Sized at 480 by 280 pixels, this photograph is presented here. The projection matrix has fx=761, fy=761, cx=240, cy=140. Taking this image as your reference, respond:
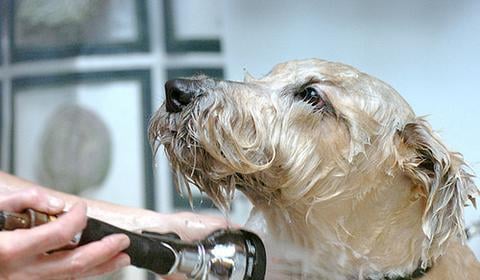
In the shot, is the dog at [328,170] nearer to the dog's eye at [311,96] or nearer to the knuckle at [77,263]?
the dog's eye at [311,96]

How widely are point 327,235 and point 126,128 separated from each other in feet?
3.67

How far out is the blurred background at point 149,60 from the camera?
204 cm

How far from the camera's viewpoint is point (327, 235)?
117cm

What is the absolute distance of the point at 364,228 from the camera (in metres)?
1.17

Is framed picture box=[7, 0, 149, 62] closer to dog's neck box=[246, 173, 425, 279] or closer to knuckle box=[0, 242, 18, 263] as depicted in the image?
dog's neck box=[246, 173, 425, 279]

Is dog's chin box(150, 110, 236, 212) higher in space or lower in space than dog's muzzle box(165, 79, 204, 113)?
lower

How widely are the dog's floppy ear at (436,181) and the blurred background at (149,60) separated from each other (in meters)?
0.90

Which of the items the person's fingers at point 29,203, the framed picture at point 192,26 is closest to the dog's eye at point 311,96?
the person's fingers at point 29,203

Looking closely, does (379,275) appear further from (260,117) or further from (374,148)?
(260,117)

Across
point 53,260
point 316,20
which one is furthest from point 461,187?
point 316,20

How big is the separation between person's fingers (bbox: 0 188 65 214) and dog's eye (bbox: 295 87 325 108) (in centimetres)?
45

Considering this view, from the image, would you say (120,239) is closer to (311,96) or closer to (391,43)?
(311,96)

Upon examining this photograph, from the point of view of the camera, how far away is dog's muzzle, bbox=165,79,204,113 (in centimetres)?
109

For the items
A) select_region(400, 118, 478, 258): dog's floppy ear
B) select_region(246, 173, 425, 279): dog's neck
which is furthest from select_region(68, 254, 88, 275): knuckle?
select_region(400, 118, 478, 258): dog's floppy ear
